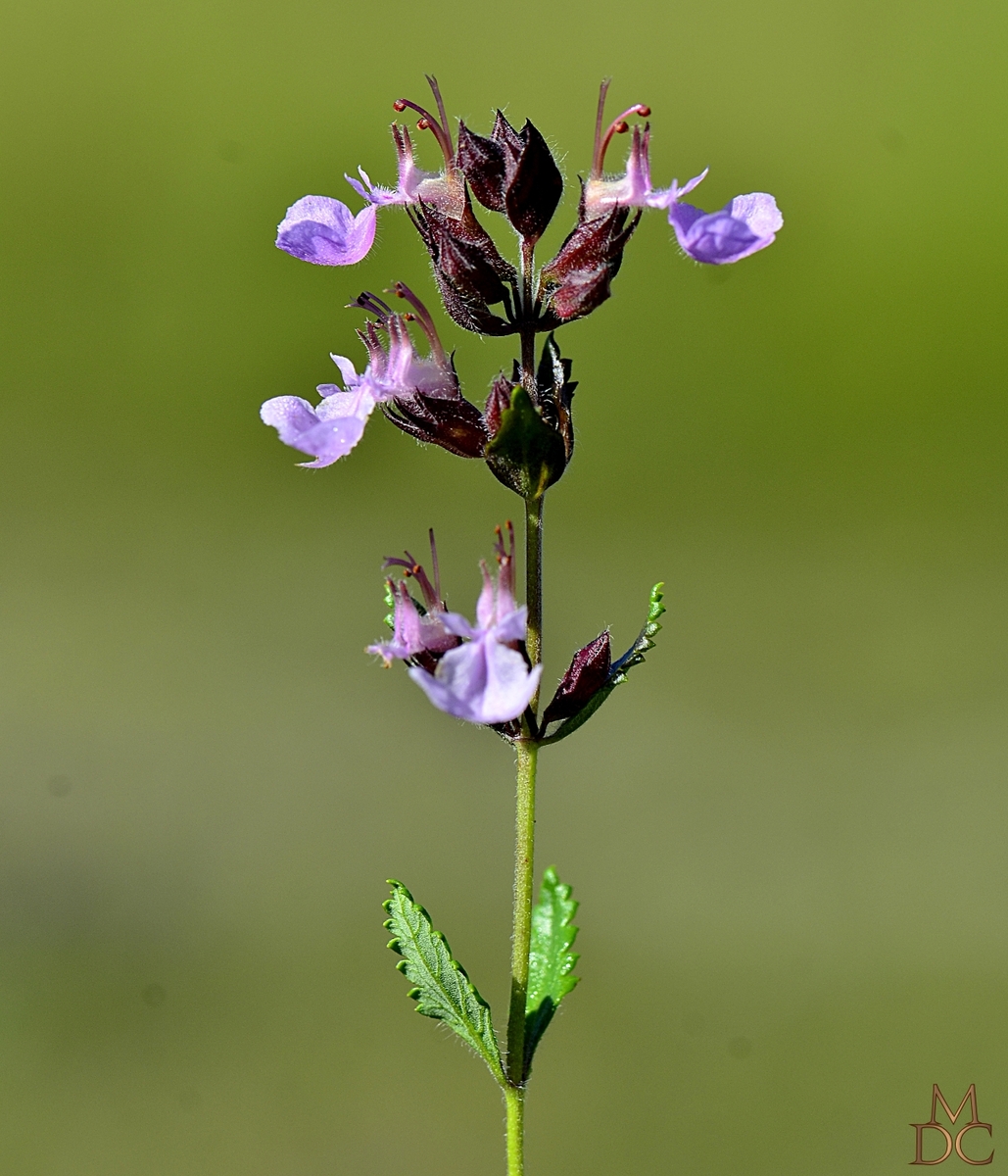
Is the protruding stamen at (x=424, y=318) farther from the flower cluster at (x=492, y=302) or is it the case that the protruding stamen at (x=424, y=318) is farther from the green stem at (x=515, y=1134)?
the green stem at (x=515, y=1134)

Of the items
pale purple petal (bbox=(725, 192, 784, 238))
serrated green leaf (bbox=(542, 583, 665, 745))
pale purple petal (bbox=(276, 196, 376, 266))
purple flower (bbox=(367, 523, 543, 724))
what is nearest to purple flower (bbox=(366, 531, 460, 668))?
purple flower (bbox=(367, 523, 543, 724))

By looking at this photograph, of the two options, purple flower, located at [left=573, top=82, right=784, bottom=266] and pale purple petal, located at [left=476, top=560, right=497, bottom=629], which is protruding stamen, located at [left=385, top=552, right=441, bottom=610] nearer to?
pale purple petal, located at [left=476, top=560, right=497, bottom=629]

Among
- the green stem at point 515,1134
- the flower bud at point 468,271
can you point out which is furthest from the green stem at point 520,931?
the flower bud at point 468,271

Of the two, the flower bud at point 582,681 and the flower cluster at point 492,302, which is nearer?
the flower cluster at point 492,302

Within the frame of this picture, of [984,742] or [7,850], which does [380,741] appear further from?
[984,742]

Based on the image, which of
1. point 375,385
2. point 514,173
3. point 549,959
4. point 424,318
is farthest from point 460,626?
point 549,959

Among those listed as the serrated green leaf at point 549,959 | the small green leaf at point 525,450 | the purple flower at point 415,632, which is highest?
the small green leaf at point 525,450
